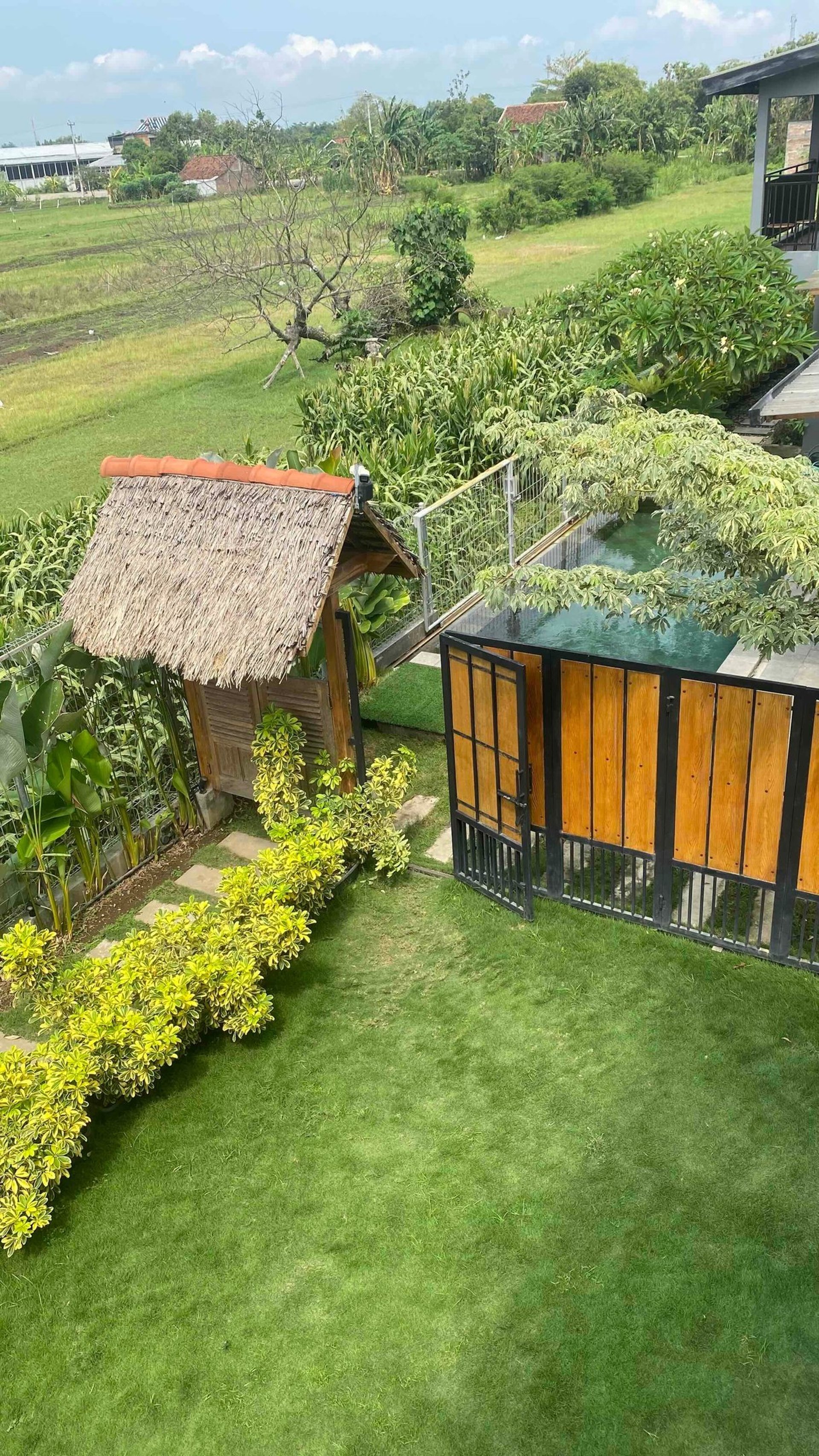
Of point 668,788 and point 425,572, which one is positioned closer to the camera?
point 668,788

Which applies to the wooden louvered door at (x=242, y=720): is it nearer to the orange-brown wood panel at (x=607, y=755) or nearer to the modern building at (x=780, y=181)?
the orange-brown wood panel at (x=607, y=755)

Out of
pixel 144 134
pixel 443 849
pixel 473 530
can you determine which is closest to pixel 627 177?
pixel 473 530

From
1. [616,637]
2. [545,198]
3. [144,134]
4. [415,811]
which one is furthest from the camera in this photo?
[144,134]

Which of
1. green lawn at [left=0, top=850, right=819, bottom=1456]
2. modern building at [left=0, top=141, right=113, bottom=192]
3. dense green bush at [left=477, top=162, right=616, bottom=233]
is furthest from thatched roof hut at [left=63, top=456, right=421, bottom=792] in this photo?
modern building at [left=0, top=141, right=113, bottom=192]

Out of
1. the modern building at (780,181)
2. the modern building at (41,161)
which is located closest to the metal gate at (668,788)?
the modern building at (780,181)

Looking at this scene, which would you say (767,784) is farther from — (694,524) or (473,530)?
(473,530)

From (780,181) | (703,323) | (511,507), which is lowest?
(511,507)
